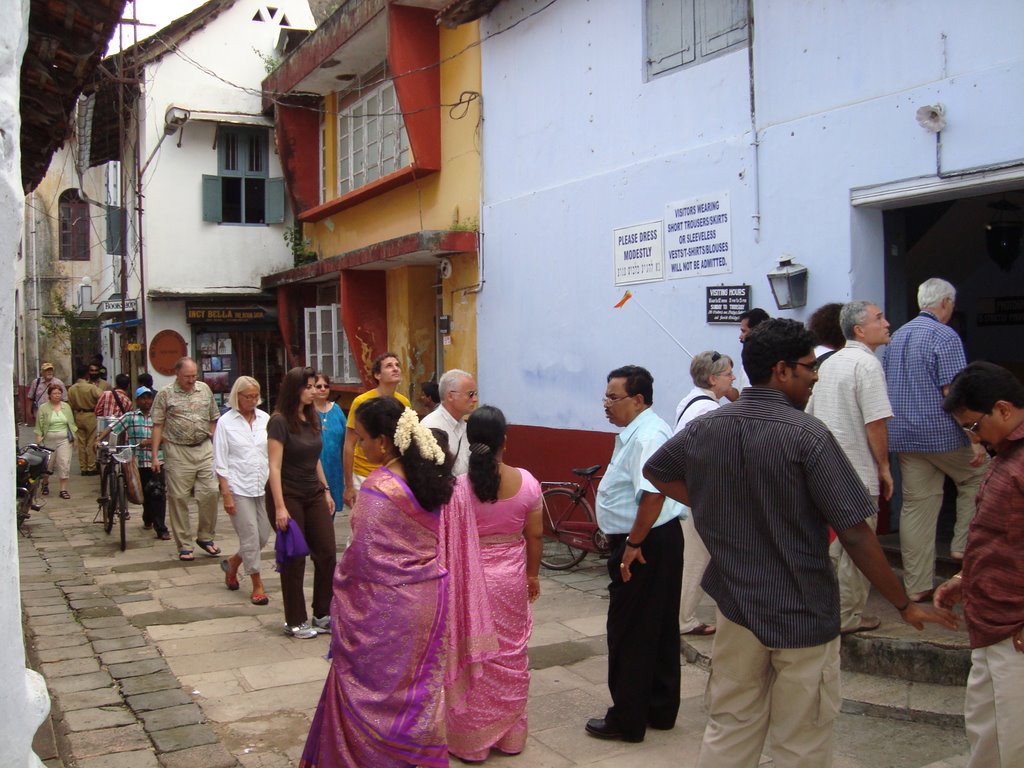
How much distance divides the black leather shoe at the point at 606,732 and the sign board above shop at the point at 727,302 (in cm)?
364

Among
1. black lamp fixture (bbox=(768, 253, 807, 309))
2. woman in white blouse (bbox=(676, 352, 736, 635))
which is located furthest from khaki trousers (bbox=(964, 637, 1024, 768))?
black lamp fixture (bbox=(768, 253, 807, 309))

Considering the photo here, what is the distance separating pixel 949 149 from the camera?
5730 millimetres

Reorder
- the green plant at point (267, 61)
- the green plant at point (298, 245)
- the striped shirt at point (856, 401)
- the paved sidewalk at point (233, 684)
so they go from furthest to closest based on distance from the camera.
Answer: the green plant at point (267, 61), the green plant at point (298, 245), the striped shirt at point (856, 401), the paved sidewalk at point (233, 684)

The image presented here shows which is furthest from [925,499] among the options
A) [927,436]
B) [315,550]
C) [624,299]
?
[315,550]

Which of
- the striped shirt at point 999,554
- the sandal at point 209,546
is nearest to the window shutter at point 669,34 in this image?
the striped shirt at point 999,554

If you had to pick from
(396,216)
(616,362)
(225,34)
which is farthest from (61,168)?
(616,362)

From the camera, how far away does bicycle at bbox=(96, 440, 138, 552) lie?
376 inches

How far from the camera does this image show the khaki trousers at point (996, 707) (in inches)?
124

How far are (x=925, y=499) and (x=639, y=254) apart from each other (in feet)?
11.7

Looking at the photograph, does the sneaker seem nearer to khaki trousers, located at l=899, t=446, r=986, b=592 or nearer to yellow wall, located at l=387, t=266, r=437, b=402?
khaki trousers, located at l=899, t=446, r=986, b=592

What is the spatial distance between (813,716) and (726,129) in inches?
211

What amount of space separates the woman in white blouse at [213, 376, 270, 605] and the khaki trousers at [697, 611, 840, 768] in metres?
4.63

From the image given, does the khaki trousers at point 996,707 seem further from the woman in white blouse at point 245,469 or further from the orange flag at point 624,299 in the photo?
the orange flag at point 624,299

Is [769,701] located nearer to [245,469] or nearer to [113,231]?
[245,469]
